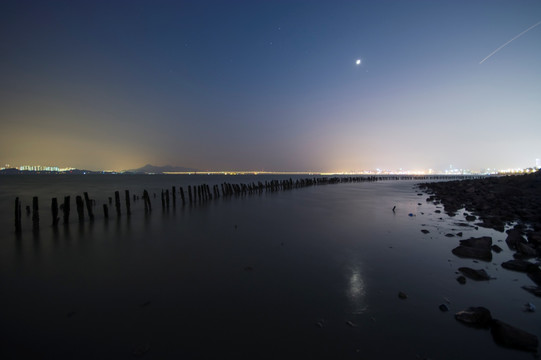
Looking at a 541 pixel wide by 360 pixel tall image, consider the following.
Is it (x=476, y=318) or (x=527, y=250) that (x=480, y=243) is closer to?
(x=527, y=250)

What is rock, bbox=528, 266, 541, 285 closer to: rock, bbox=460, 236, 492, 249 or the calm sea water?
the calm sea water

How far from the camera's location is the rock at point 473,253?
6.24m

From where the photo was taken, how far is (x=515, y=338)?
319cm

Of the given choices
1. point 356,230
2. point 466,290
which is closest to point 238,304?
point 466,290

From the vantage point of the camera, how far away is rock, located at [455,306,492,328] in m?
3.60

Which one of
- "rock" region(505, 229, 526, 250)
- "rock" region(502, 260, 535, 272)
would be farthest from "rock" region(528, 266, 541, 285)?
"rock" region(505, 229, 526, 250)

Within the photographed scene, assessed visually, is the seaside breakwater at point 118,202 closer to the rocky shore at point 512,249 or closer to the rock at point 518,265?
the rocky shore at point 512,249

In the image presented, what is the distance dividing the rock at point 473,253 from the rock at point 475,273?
124 cm

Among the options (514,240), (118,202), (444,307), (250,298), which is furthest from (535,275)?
(118,202)

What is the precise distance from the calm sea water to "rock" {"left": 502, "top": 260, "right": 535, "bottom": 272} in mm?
292

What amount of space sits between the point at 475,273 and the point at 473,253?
160cm

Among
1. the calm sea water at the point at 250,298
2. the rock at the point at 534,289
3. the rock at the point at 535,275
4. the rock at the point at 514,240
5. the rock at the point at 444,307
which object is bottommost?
the calm sea water at the point at 250,298

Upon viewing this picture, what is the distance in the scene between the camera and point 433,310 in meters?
4.05

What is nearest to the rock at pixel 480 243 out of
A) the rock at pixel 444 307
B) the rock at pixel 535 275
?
the rock at pixel 535 275
